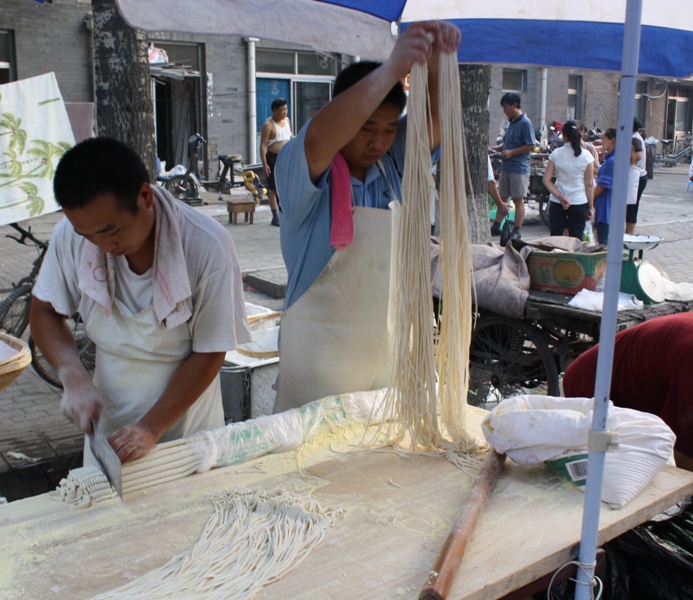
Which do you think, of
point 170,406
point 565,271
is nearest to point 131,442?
point 170,406

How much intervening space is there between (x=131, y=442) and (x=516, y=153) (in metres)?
7.54

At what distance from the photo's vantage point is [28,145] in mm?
3971

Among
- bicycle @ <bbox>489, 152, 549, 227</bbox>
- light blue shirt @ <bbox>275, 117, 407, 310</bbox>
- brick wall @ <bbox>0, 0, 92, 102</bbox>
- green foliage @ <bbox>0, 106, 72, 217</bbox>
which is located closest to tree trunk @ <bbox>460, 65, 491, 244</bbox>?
green foliage @ <bbox>0, 106, 72, 217</bbox>

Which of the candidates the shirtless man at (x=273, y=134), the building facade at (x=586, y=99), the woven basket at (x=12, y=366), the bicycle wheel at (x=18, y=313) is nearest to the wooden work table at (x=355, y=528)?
the woven basket at (x=12, y=366)

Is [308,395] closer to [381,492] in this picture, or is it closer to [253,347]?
[381,492]

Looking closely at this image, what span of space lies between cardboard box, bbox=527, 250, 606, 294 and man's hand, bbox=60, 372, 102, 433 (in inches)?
109

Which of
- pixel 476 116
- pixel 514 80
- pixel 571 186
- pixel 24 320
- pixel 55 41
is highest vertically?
pixel 514 80

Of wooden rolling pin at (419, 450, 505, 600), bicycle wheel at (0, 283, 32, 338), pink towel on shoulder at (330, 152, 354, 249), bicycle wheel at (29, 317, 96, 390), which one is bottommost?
bicycle wheel at (29, 317, 96, 390)

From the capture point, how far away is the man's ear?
1650 mm

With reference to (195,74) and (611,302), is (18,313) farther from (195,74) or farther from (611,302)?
(195,74)

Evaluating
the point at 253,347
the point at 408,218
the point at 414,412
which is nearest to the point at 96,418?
the point at 414,412

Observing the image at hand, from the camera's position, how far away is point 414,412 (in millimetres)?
1767

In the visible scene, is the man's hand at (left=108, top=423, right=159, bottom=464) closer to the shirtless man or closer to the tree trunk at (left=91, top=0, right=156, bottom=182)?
the tree trunk at (left=91, top=0, right=156, bottom=182)

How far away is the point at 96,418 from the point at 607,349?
3.75ft
